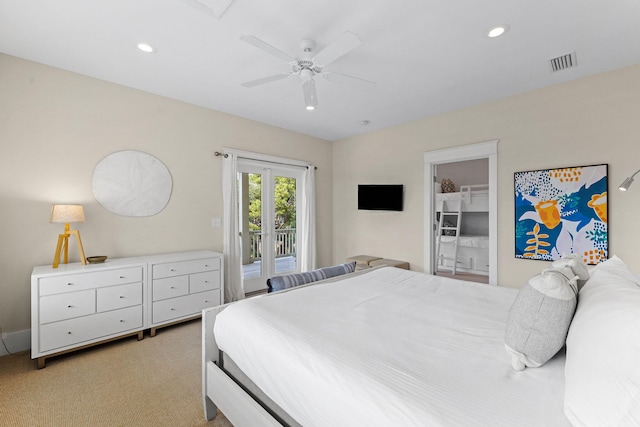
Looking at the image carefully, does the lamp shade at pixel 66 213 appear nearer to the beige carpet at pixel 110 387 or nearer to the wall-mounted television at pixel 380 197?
the beige carpet at pixel 110 387

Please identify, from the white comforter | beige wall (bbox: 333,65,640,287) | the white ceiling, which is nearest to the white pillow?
the white comforter

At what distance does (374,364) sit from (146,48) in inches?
116

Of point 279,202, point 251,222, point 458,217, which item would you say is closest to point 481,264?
point 458,217

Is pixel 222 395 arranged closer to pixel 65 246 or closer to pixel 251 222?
pixel 65 246

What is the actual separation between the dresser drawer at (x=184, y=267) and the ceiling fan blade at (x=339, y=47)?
8.09ft

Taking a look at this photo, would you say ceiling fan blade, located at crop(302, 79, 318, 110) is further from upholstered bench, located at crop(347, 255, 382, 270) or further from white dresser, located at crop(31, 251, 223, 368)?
upholstered bench, located at crop(347, 255, 382, 270)

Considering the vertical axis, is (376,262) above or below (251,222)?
below

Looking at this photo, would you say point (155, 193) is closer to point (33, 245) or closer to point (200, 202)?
point (200, 202)

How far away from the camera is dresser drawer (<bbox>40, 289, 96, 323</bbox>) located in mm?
2346

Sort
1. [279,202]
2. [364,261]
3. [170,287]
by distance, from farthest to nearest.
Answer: [279,202]
[364,261]
[170,287]

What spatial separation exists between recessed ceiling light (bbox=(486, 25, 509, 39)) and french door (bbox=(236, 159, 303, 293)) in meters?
3.20

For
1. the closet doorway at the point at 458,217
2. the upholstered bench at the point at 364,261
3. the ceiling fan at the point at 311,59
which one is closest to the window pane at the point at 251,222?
the upholstered bench at the point at 364,261

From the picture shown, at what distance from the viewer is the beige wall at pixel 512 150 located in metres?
2.68

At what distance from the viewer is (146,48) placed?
2.40m
